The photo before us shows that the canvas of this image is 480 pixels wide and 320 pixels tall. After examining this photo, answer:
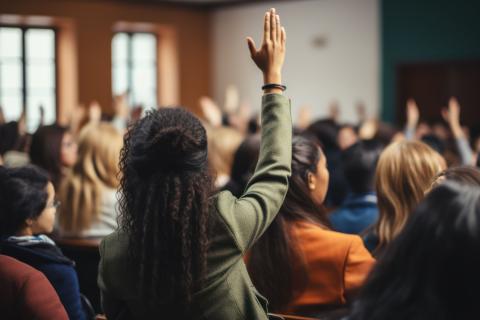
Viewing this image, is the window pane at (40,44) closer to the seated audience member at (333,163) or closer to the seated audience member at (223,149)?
the seated audience member at (333,163)

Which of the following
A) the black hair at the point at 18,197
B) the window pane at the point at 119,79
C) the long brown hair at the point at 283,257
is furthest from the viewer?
the window pane at the point at 119,79

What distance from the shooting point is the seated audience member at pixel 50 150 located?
437 centimetres

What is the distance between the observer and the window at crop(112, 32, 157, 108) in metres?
13.9

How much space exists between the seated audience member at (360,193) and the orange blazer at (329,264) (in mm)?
979

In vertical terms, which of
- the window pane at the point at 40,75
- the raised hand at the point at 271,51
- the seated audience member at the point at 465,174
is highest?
the window pane at the point at 40,75

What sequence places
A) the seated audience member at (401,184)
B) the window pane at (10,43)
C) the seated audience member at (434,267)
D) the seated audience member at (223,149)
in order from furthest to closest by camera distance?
the window pane at (10,43), the seated audience member at (223,149), the seated audience member at (401,184), the seated audience member at (434,267)

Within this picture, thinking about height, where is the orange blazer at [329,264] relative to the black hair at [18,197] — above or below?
below

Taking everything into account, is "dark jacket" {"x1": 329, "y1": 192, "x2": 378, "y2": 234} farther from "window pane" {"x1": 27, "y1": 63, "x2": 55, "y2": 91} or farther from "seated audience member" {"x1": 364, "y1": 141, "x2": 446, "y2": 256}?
"window pane" {"x1": 27, "y1": 63, "x2": 55, "y2": 91}

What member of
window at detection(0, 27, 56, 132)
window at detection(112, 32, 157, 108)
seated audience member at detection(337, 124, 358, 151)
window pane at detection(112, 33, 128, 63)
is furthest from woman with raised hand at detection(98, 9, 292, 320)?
window pane at detection(112, 33, 128, 63)

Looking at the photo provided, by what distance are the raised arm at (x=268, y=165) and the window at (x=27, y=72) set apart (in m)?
10.8

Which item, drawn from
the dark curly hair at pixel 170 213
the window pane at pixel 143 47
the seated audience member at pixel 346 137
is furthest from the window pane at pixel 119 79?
the dark curly hair at pixel 170 213

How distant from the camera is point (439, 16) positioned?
11.8 metres

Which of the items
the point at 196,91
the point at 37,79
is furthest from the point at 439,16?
the point at 37,79

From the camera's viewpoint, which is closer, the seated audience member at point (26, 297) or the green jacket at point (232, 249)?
the green jacket at point (232, 249)
